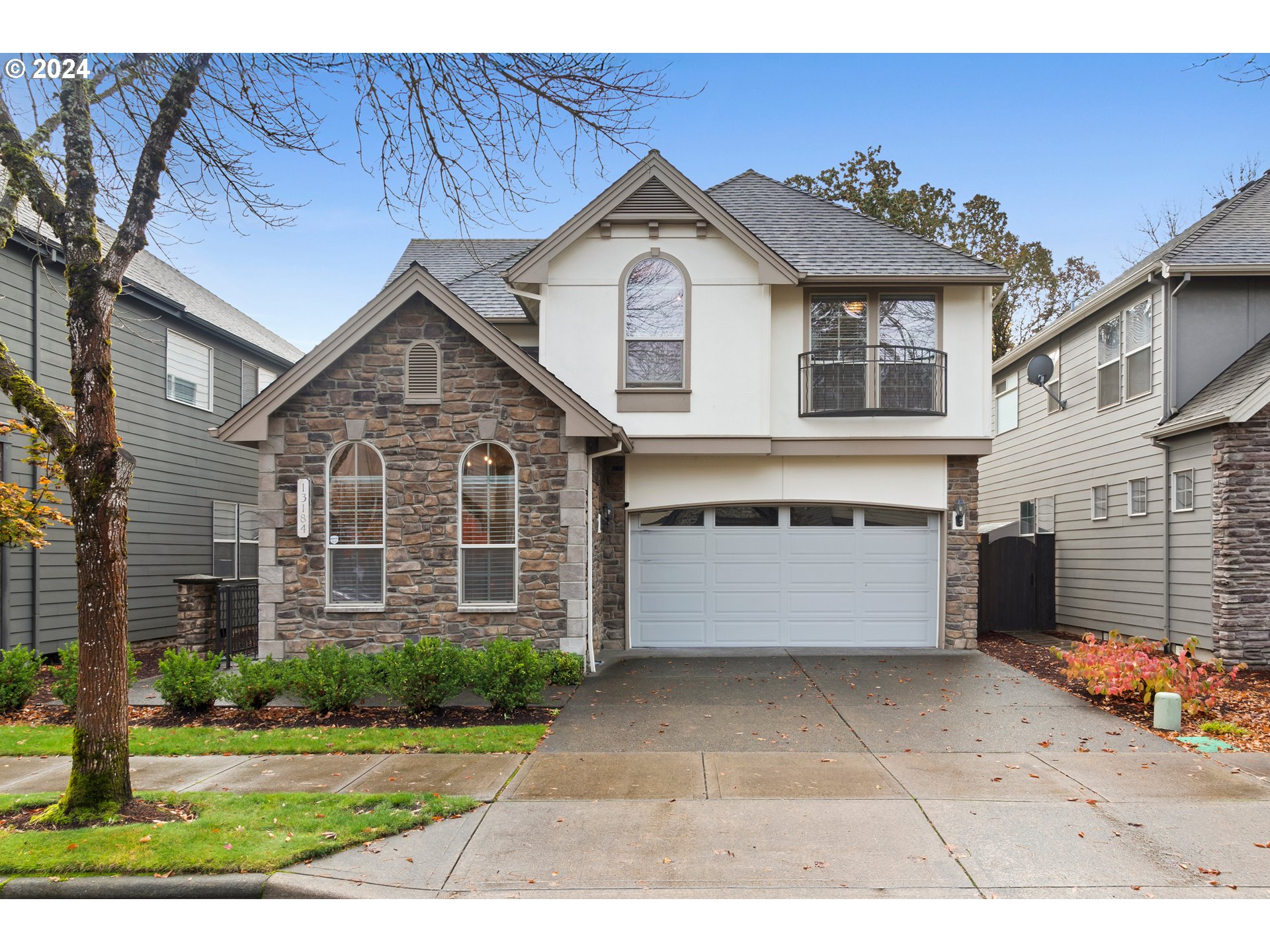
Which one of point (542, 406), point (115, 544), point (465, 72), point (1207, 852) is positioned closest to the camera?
point (1207, 852)

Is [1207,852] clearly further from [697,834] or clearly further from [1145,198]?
[1145,198]

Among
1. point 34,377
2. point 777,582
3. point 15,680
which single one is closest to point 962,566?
point 777,582

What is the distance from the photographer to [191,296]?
58.7 feet

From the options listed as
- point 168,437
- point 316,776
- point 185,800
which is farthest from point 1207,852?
point 168,437

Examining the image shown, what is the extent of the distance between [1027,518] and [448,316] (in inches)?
571

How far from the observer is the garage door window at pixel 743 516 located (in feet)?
46.2

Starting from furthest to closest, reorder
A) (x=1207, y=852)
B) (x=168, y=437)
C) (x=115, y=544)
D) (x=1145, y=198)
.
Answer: (x=1145, y=198) → (x=168, y=437) → (x=115, y=544) → (x=1207, y=852)

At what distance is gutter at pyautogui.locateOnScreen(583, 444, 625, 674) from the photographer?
1149 centimetres

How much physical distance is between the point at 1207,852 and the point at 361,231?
12.4 metres

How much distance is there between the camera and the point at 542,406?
11.5 m

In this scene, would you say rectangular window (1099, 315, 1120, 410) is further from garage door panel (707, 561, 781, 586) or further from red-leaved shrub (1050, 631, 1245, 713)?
garage door panel (707, 561, 781, 586)

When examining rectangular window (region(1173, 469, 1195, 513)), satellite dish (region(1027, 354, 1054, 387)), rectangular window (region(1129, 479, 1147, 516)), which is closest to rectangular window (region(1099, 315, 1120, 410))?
satellite dish (region(1027, 354, 1054, 387))

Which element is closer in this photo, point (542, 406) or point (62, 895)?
point (62, 895)

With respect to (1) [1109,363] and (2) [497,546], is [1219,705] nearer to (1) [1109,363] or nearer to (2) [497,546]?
(1) [1109,363]
